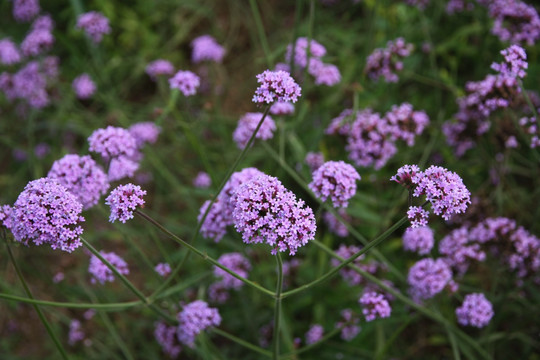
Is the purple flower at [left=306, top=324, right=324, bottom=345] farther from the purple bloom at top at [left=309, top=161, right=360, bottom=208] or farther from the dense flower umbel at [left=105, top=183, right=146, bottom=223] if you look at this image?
the dense flower umbel at [left=105, top=183, right=146, bottom=223]

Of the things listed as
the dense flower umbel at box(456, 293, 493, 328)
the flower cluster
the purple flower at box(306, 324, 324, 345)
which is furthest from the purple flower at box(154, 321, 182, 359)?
the flower cluster

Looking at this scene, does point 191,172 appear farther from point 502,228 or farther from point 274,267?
point 502,228

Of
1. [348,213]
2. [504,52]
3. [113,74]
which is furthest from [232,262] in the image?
[113,74]

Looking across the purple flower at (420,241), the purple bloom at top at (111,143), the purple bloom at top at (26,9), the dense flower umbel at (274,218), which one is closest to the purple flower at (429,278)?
the purple flower at (420,241)

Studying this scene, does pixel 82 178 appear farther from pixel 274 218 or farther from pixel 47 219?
pixel 274 218

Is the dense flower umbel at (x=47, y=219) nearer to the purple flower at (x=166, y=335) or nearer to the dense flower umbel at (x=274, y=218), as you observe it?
the dense flower umbel at (x=274, y=218)

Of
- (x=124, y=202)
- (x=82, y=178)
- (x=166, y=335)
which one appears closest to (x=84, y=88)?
(x=82, y=178)
